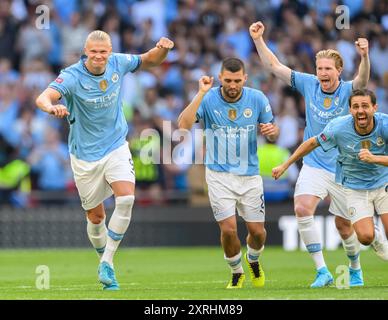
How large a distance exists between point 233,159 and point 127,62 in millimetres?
1614

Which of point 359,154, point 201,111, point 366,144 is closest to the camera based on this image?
point 359,154

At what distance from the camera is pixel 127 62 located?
1372 cm

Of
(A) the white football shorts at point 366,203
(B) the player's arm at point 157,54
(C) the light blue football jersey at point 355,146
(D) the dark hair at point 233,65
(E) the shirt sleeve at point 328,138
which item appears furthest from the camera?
(B) the player's arm at point 157,54

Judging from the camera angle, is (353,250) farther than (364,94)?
Yes

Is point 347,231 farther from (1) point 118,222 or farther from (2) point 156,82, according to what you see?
(2) point 156,82

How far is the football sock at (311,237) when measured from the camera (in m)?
13.8

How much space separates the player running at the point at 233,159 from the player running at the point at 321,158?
1.74 feet

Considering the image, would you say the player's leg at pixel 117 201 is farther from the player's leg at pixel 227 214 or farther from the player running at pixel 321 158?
the player running at pixel 321 158

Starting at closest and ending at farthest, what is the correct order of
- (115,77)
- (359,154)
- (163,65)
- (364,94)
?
(359,154), (364,94), (115,77), (163,65)

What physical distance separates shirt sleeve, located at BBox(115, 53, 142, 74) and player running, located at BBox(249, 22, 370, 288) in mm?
1451

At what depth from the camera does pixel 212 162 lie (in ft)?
45.2

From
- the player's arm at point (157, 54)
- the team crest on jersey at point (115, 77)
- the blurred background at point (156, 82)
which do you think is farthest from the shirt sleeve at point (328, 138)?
the blurred background at point (156, 82)

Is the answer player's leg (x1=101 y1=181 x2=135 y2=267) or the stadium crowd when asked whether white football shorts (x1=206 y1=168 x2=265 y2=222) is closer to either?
player's leg (x1=101 y1=181 x2=135 y2=267)

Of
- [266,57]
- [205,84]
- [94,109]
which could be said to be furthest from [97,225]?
[266,57]
